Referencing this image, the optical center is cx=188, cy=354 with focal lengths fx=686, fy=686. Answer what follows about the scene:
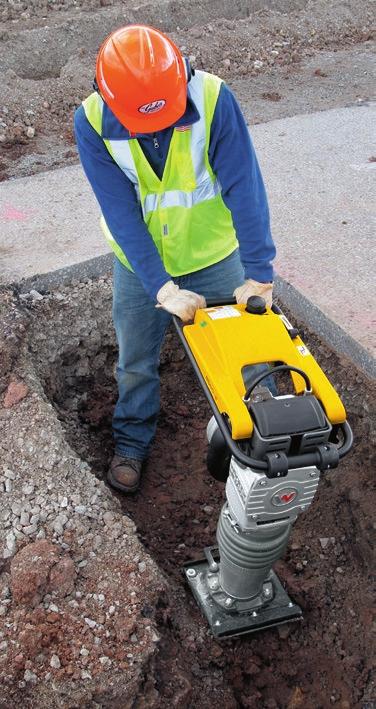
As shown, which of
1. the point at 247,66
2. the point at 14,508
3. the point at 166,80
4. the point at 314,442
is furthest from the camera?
the point at 247,66

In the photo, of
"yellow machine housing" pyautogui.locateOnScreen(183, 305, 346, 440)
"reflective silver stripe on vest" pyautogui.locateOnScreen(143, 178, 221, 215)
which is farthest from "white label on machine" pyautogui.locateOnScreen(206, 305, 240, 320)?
"reflective silver stripe on vest" pyautogui.locateOnScreen(143, 178, 221, 215)

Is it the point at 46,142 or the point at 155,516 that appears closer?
the point at 155,516

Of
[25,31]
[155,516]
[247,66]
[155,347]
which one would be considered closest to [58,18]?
[25,31]

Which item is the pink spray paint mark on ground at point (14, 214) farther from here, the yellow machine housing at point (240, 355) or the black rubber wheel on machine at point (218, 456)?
the black rubber wheel on machine at point (218, 456)

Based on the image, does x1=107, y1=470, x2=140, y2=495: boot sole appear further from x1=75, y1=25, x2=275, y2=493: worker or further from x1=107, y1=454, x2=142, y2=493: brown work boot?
x1=75, y1=25, x2=275, y2=493: worker

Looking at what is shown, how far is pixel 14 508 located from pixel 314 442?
1346 mm

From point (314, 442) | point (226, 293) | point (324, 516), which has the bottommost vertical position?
point (324, 516)

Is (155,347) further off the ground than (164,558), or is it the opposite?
(155,347)

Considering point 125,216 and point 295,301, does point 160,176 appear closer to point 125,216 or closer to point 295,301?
point 125,216

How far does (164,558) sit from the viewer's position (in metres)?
2.99

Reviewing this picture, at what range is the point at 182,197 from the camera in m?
2.59

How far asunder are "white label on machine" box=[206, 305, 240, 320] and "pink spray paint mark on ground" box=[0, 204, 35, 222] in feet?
8.16

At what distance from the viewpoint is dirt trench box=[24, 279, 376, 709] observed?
2555 millimetres

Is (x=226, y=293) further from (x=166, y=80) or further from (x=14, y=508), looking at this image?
(x=14, y=508)
